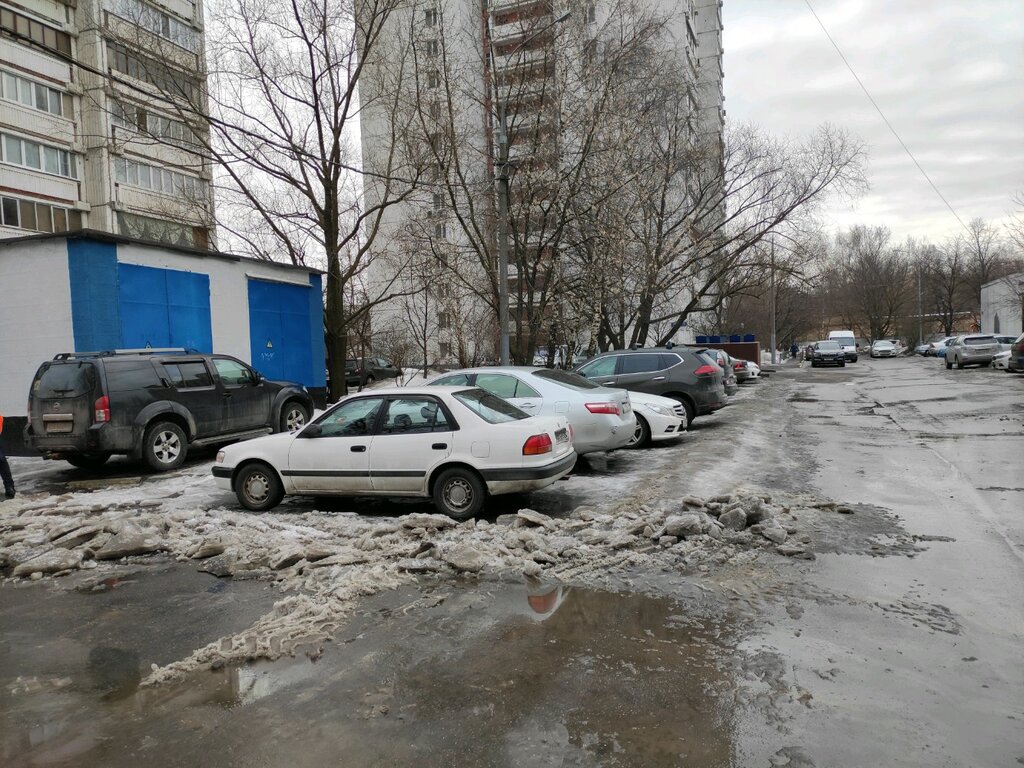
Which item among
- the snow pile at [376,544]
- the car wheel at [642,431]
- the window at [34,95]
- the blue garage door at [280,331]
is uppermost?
the window at [34,95]

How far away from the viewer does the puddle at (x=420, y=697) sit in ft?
10.7

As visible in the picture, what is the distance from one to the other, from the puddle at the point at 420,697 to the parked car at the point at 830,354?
4519cm

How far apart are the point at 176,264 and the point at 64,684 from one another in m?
12.4

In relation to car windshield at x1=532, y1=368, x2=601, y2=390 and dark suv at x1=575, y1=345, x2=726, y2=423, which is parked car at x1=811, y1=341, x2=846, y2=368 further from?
car windshield at x1=532, y1=368, x2=601, y2=390

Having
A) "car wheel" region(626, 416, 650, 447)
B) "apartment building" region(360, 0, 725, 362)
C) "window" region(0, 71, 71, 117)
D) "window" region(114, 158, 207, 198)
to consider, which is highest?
"window" region(0, 71, 71, 117)

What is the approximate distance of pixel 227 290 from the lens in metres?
16.4

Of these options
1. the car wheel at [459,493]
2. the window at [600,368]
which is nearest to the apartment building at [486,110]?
the window at [600,368]

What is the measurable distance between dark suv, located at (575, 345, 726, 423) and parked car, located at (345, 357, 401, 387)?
23.5 meters

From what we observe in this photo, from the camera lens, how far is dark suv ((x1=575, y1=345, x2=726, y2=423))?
49.1 feet

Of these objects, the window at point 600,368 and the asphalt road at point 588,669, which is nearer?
the asphalt road at point 588,669

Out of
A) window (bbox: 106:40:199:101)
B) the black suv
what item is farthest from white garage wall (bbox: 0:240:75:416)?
window (bbox: 106:40:199:101)

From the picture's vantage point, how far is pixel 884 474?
944 cm

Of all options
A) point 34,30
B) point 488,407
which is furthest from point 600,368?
point 34,30

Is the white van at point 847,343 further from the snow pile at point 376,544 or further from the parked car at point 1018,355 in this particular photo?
the snow pile at point 376,544
